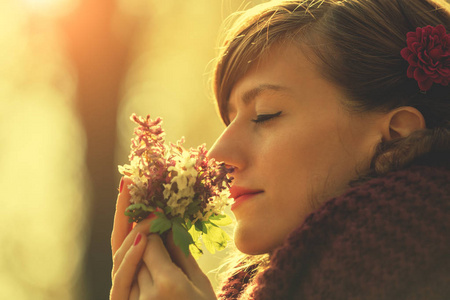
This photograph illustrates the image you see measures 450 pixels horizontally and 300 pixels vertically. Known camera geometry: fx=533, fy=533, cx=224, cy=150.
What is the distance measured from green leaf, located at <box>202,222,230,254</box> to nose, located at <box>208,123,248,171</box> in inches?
13.4

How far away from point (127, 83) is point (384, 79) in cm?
494

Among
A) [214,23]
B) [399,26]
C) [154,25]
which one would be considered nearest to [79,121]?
[154,25]

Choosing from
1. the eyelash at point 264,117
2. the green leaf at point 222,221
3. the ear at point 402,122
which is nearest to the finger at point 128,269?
the green leaf at point 222,221

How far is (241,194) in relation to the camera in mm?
2779

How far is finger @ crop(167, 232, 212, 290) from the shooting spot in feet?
8.10

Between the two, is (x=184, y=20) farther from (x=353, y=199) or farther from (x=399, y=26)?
(x=353, y=199)

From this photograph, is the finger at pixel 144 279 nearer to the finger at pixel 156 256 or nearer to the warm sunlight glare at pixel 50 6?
the finger at pixel 156 256

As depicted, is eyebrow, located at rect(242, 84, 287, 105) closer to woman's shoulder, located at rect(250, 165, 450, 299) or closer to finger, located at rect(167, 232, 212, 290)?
woman's shoulder, located at rect(250, 165, 450, 299)

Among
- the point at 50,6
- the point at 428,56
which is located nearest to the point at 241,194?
the point at 428,56

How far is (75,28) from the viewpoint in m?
7.08

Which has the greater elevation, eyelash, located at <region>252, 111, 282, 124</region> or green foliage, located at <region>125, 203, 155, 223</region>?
eyelash, located at <region>252, 111, 282, 124</region>

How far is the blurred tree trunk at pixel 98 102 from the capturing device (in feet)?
22.2

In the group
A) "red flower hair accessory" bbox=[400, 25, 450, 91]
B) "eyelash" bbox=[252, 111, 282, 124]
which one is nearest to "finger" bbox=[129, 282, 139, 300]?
"eyelash" bbox=[252, 111, 282, 124]

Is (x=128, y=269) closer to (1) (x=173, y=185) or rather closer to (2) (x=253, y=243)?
(1) (x=173, y=185)
